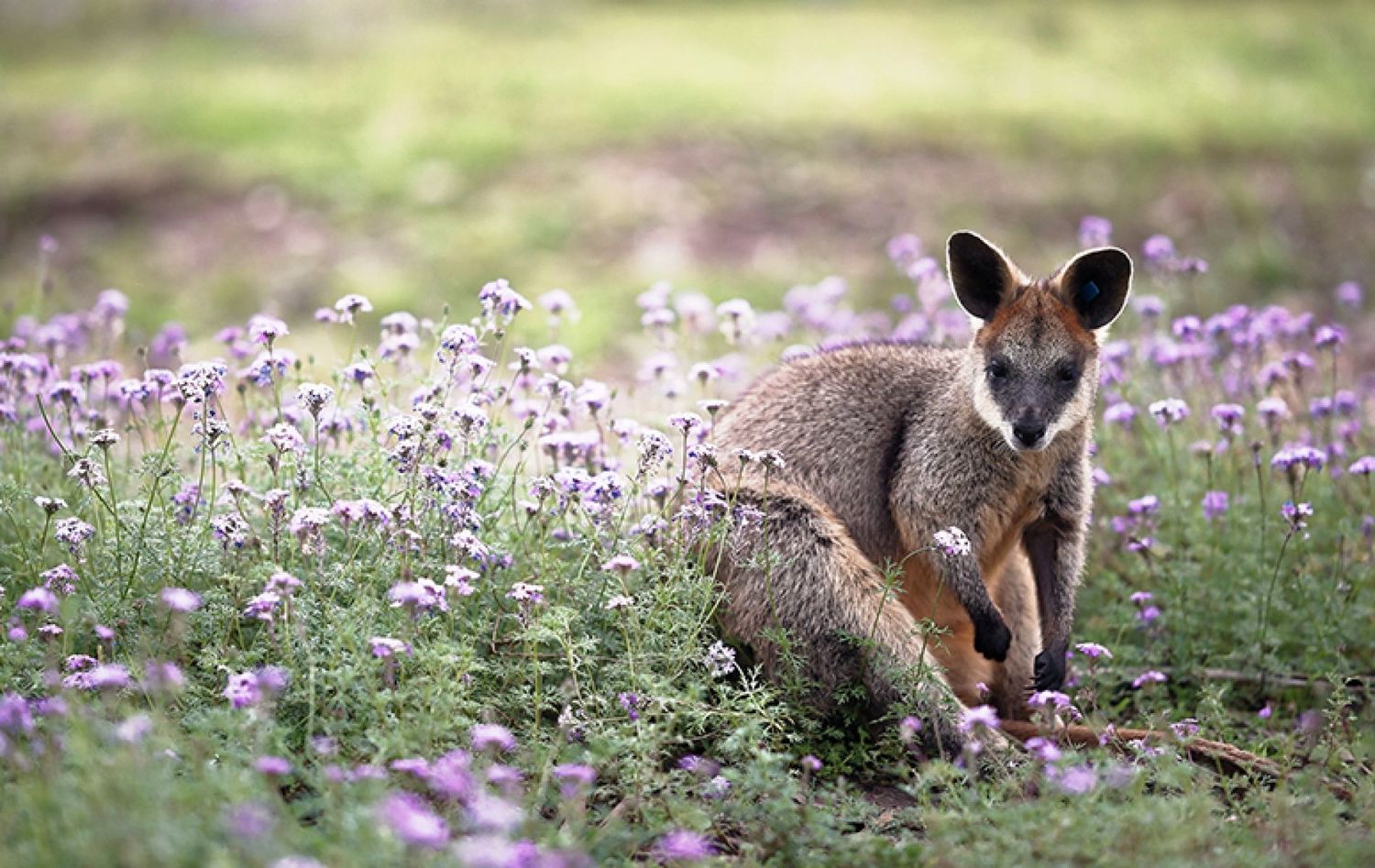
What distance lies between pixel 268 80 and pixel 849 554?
11218 mm

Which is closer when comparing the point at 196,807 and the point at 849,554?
A: the point at 196,807

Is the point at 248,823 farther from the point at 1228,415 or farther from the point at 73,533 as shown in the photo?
the point at 1228,415

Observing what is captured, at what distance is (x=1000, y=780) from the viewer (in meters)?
4.09

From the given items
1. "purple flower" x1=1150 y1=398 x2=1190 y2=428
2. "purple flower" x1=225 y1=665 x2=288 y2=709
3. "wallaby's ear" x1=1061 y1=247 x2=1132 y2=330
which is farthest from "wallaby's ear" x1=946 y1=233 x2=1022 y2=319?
"purple flower" x1=225 y1=665 x2=288 y2=709

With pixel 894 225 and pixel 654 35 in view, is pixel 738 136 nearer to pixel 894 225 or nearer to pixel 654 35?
pixel 894 225

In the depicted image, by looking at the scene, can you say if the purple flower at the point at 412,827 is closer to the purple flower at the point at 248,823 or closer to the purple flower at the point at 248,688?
the purple flower at the point at 248,823

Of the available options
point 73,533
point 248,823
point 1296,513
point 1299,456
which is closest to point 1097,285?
point 1299,456

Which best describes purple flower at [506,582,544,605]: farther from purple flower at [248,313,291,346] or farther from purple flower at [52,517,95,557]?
purple flower at [52,517,95,557]

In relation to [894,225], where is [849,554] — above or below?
below

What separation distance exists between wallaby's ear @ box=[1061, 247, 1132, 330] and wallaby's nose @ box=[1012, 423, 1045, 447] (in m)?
0.55

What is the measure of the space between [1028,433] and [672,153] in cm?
810

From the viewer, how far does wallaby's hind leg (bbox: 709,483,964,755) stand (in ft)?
15.3

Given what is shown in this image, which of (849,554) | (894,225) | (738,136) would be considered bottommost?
Result: (849,554)

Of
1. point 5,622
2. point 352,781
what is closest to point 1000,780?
point 352,781
